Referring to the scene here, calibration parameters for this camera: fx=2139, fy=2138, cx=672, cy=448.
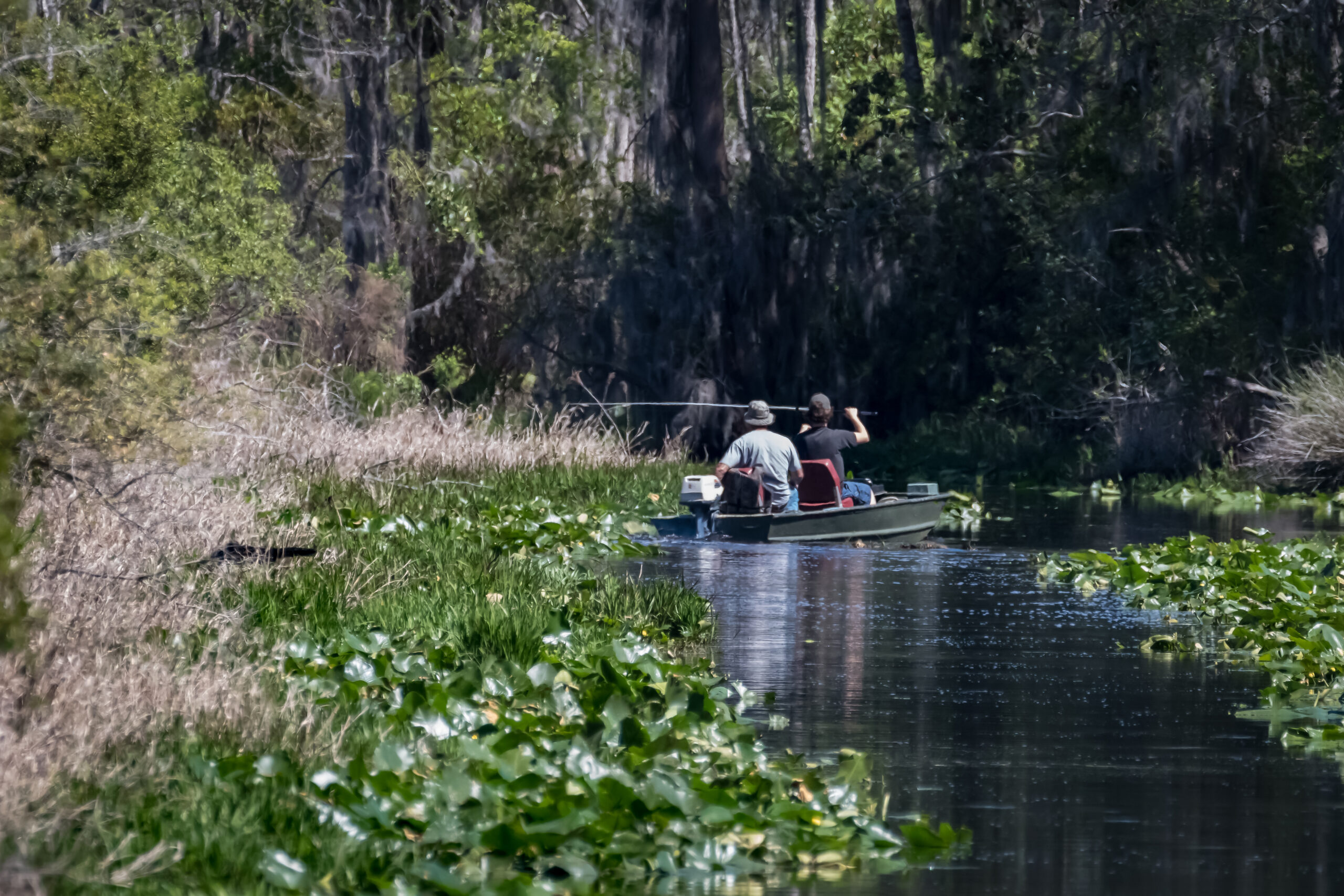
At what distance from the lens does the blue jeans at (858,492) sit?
2389 cm

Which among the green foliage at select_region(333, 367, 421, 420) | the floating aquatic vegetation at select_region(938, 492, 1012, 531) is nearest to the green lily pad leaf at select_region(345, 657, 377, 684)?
the floating aquatic vegetation at select_region(938, 492, 1012, 531)

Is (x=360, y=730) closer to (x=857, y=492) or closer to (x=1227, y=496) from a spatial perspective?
(x=857, y=492)

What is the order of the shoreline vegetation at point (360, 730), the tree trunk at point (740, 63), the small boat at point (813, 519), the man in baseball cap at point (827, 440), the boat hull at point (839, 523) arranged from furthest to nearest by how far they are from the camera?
the tree trunk at point (740, 63) < the man in baseball cap at point (827, 440) < the boat hull at point (839, 523) < the small boat at point (813, 519) < the shoreline vegetation at point (360, 730)

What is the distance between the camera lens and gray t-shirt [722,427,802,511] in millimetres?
22969

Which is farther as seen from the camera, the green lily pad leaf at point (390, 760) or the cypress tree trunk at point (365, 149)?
the cypress tree trunk at point (365, 149)

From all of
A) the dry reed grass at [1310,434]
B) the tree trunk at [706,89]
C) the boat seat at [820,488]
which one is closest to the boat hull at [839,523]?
the boat seat at [820,488]

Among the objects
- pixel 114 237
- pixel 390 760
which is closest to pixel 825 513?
pixel 114 237

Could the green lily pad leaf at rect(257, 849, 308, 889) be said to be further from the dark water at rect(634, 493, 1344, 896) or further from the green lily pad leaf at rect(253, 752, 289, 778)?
the dark water at rect(634, 493, 1344, 896)

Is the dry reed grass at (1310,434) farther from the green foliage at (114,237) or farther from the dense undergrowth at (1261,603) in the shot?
the green foliage at (114,237)

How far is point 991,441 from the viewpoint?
39750mm

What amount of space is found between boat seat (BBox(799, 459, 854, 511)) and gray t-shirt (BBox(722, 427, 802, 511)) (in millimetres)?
254

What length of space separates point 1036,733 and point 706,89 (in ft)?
102

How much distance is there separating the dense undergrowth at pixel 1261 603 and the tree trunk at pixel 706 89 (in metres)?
20.6

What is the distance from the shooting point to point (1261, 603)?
1515cm
